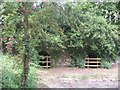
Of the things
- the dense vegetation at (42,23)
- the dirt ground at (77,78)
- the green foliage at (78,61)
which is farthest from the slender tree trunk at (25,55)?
the green foliage at (78,61)

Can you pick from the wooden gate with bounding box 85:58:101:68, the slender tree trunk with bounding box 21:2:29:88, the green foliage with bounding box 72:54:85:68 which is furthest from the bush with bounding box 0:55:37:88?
the wooden gate with bounding box 85:58:101:68

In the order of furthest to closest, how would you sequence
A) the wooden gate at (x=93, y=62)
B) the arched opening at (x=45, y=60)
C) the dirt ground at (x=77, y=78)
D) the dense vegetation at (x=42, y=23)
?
the wooden gate at (x=93, y=62)
the arched opening at (x=45, y=60)
the dirt ground at (x=77, y=78)
the dense vegetation at (x=42, y=23)

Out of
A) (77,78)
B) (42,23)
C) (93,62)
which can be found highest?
(42,23)

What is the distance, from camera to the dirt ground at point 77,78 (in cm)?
189

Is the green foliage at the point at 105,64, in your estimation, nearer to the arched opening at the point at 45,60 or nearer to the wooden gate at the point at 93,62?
the wooden gate at the point at 93,62

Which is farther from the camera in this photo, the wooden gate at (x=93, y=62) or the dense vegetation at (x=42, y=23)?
the wooden gate at (x=93, y=62)

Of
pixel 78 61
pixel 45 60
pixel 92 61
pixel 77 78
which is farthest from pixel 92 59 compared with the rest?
pixel 45 60

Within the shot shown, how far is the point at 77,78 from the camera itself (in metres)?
1.97

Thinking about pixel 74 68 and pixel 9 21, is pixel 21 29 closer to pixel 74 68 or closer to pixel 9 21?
pixel 9 21

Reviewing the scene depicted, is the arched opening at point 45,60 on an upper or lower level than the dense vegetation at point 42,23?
lower

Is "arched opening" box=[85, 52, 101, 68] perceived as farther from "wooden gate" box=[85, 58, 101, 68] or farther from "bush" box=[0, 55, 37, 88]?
"bush" box=[0, 55, 37, 88]

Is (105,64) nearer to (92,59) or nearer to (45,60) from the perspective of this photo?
(92,59)

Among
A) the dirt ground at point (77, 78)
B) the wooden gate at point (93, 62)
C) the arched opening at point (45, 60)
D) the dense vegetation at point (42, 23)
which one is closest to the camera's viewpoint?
the dense vegetation at point (42, 23)

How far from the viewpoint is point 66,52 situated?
2129 mm
